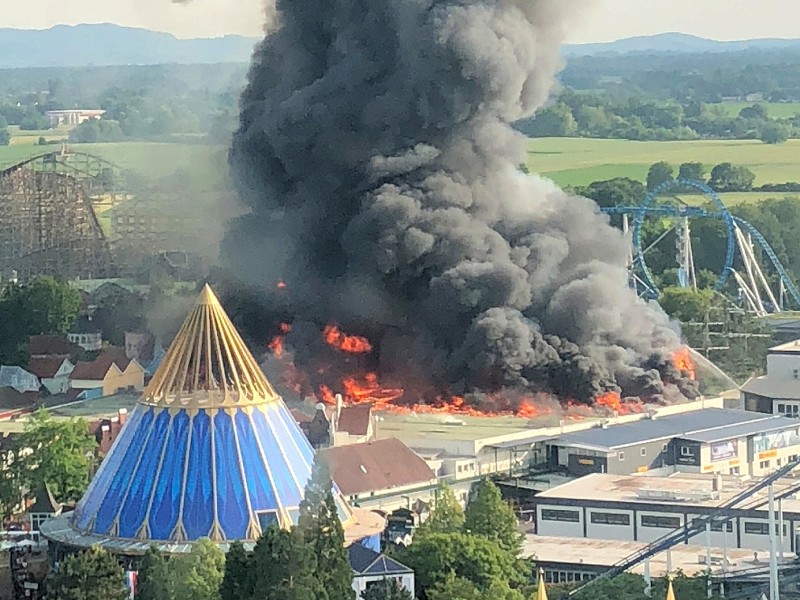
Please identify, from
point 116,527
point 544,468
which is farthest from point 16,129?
point 116,527

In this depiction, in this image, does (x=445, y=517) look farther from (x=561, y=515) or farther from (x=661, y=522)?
(x=661, y=522)

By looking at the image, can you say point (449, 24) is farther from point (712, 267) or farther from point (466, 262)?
point (712, 267)

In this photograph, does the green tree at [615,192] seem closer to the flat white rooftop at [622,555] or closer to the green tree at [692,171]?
the green tree at [692,171]

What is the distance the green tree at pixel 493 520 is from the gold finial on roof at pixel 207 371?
220 cm

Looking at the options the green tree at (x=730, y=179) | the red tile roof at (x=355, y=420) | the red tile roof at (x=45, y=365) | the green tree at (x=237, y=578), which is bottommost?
the green tree at (x=730, y=179)

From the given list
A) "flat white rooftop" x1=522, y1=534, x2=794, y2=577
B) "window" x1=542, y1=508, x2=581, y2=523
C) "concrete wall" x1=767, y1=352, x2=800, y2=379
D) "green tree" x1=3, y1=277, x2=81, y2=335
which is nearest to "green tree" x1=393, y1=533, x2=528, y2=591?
"flat white rooftop" x1=522, y1=534, x2=794, y2=577

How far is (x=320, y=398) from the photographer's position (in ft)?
101

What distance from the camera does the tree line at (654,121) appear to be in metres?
83.4

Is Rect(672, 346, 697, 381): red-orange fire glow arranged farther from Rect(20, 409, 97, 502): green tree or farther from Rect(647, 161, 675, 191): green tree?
Rect(647, 161, 675, 191): green tree

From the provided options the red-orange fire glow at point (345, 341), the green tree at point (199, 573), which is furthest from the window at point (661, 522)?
the red-orange fire glow at point (345, 341)

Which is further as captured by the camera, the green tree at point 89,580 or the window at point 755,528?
the window at point 755,528

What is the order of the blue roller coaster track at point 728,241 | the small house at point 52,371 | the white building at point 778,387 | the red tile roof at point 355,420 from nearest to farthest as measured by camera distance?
the red tile roof at point 355,420
the white building at point 778,387
the small house at point 52,371
the blue roller coaster track at point 728,241

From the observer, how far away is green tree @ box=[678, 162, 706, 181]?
237ft

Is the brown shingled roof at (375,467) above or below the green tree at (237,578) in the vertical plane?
below
